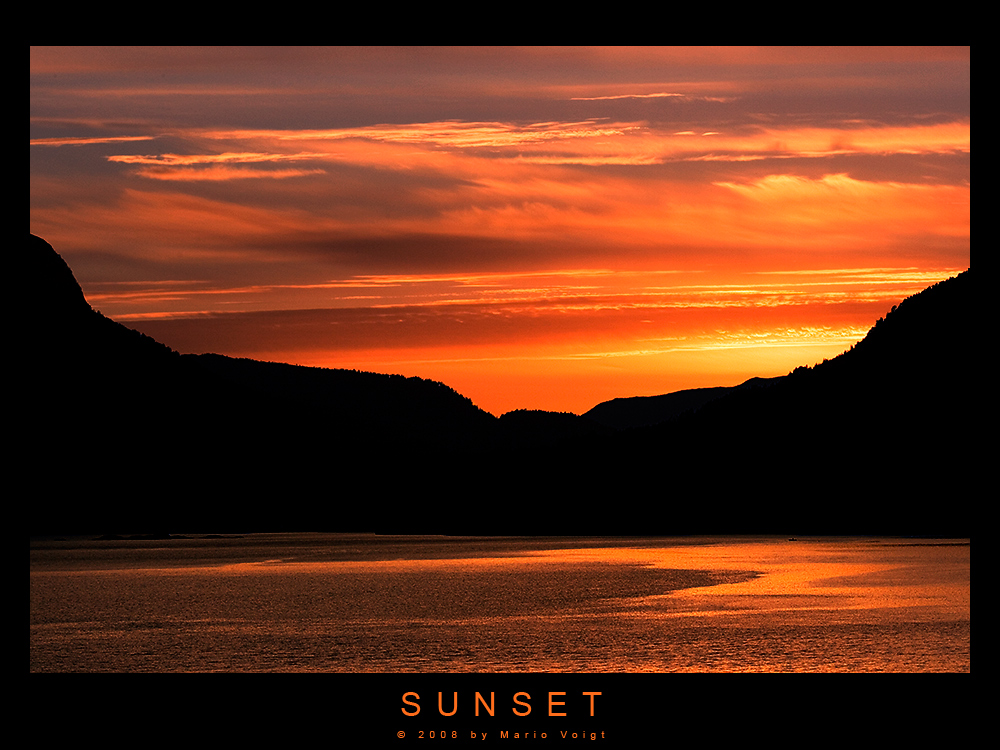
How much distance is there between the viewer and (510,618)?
80875 mm

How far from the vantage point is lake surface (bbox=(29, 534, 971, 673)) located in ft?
188

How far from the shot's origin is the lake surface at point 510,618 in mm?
57375

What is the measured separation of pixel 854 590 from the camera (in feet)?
340

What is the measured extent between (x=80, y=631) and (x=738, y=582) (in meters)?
66.5
